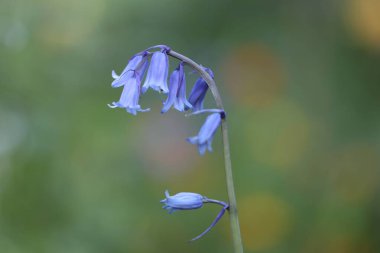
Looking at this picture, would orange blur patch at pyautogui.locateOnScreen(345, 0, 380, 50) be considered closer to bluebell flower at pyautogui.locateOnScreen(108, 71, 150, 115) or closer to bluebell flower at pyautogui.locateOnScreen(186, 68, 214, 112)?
bluebell flower at pyautogui.locateOnScreen(186, 68, 214, 112)

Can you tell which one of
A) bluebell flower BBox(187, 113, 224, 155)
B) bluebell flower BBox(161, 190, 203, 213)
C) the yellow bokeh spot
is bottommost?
the yellow bokeh spot

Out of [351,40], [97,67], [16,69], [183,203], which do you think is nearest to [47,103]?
[16,69]

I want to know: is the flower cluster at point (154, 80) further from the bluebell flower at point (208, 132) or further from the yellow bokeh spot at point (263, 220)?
the yellow bokeh spot at point (263, 220)

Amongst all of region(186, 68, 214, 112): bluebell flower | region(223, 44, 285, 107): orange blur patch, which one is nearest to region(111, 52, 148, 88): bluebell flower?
region(186, 68, 214, 112): bluebell flower

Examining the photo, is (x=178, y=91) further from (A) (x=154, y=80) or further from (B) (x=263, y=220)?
(B) (x=263, y=220)

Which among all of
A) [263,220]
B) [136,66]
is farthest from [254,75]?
[136,66]
